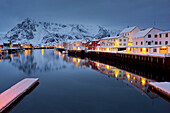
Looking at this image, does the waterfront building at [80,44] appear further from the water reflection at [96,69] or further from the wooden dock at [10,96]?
the wooden dock at [10,96]

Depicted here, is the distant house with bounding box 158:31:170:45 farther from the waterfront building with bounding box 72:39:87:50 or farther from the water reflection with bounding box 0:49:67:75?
the waterfront building with bounding box 72:39:87:50

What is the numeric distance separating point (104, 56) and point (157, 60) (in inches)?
1118

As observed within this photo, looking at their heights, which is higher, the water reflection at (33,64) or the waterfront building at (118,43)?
the waterfront building at (118,43)

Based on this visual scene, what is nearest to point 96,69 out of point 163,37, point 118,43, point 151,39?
point 151,39

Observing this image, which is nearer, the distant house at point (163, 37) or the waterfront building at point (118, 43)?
the distant house at point (163, 37)

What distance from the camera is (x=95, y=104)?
40.5 ft

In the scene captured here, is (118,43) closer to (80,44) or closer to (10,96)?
(80,44)

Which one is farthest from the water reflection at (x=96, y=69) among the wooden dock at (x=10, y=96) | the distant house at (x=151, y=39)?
the wooden dock at (x=10, y=96)

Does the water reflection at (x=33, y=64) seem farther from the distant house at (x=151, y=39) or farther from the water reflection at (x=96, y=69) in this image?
the distant house at (x=151, y=39)

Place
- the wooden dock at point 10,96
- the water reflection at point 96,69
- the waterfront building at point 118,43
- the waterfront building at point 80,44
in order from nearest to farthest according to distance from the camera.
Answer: the wooden dock at point 10,96 → the water reflection at point 96,69 → the waterfront building at point 118,43 → the waterfront building at point 80,44

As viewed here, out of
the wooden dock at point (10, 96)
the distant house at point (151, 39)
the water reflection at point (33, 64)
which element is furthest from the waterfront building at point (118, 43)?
the wooden dock at point (10, 96)

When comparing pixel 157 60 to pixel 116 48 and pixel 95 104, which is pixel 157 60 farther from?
pixel 116 48

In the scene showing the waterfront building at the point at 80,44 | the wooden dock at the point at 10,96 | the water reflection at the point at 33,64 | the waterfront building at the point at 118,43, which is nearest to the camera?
the wooden dock at the point at 10,96

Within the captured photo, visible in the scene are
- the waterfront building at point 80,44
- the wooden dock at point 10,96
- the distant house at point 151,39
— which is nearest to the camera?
the wooden dock at point 10,96
